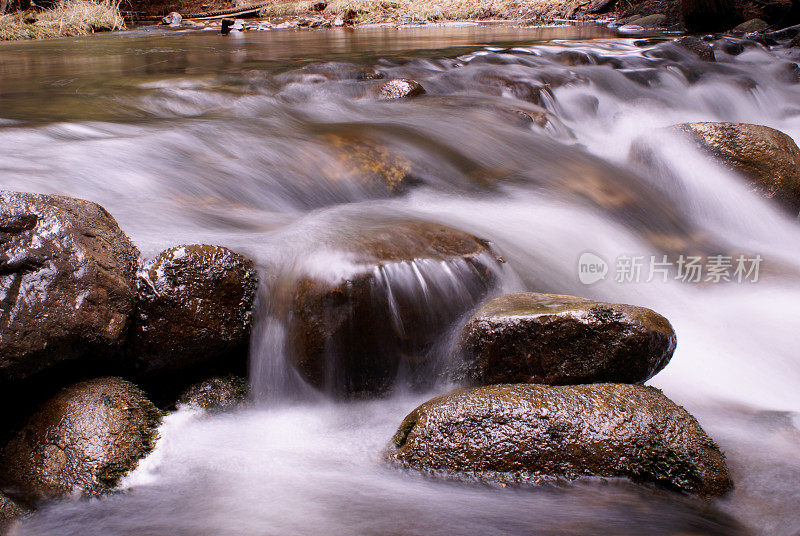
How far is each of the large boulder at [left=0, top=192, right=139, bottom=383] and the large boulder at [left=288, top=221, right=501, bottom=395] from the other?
2.68 ft

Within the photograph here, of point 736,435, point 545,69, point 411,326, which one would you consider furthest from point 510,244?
point 545,69

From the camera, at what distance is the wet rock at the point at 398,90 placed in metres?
6.61

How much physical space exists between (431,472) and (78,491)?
4.33ft

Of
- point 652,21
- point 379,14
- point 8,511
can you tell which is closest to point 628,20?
point 652,21

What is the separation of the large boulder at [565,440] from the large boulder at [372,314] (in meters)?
0.65

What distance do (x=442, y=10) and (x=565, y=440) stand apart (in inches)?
849

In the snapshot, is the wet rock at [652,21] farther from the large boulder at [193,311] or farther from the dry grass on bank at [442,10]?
the large boulder at [193,311]

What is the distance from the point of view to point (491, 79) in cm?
741

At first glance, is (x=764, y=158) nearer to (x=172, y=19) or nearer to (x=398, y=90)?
(x=398, y=90)

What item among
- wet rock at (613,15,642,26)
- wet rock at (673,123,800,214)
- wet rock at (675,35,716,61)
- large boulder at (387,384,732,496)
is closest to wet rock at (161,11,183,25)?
wet rock at (613,15,642,26)

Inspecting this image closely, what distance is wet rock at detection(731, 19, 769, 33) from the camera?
12.6 meters

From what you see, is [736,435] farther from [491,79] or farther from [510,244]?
[491,79]

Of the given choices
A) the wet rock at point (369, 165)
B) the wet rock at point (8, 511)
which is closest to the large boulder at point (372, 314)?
the wet rock at point (8, 511)

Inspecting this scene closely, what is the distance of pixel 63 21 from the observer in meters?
16.7
